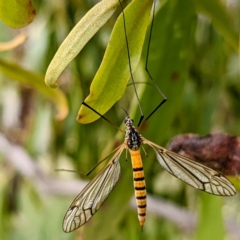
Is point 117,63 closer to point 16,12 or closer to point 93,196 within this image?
point 16,12

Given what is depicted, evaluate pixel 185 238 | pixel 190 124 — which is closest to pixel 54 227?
pixel 185 238

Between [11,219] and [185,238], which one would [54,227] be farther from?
→ [185,238]

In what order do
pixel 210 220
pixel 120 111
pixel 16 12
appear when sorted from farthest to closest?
1. pixel 120 111
2. pixel 210 220
3. pixel 16 12

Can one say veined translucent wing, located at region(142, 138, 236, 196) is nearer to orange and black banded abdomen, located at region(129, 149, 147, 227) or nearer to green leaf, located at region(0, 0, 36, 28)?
orange and black banded abdomen, located at region(129, 149, 147, 227)

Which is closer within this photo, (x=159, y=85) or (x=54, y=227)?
(x=159, y=85)

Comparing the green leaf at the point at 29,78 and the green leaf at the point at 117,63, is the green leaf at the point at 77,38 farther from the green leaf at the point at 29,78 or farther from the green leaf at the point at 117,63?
the green leaf at the point at 29,78

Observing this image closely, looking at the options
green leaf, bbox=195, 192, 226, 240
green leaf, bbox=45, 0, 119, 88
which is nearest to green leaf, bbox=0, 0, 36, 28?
green leaf, bbox=45, 0, 119, 88

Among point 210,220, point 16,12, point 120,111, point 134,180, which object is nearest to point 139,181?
point 134,180

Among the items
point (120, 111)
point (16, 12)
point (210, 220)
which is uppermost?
point (120, 111)
